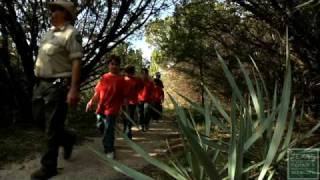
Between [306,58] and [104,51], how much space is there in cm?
454

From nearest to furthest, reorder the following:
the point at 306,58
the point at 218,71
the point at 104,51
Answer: the point at 306,58
the point at 104,51
the point at 218,71

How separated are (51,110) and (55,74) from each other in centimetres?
38

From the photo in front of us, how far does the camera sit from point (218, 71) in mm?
13273

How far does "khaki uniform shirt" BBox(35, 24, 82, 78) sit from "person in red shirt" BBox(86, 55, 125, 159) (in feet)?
6.17

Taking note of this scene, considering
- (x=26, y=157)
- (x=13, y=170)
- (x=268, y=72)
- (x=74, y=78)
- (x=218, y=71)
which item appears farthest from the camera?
(x=218, y=71)

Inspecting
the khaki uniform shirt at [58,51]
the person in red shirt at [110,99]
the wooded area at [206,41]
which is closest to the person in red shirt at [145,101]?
the wooded area at [206,41]

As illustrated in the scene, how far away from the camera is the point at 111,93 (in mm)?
7996

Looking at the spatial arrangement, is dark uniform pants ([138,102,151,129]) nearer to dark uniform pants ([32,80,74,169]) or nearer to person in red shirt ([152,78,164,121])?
person in red shirt ([152,78,164,121])

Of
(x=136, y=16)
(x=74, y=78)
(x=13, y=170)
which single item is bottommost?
(x=13, y=170)

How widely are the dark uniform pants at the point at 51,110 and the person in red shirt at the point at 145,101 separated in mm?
6118

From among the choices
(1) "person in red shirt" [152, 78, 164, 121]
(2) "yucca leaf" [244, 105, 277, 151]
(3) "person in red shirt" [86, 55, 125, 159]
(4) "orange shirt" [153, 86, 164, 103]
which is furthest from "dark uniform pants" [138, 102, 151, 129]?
(2) "yucca leaf" [244, 105, 277, 151]

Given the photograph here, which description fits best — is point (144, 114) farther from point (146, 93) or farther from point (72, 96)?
point (72, 96)

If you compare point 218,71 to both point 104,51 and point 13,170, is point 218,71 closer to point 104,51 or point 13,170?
point 104,51

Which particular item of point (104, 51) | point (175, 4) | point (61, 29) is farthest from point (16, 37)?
point (61, 29)
